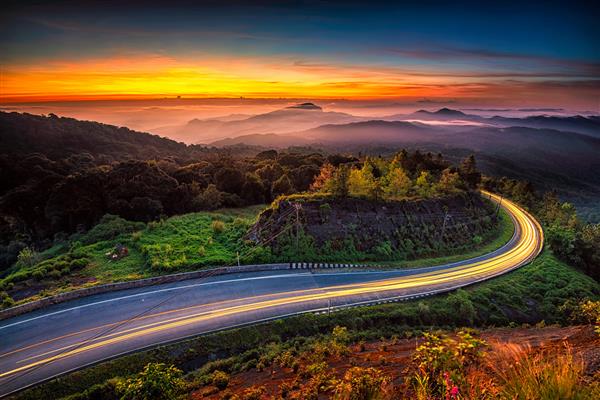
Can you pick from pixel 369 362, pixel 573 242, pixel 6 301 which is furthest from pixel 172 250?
pixel 573 242

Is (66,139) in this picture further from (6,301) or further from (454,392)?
(454,392)

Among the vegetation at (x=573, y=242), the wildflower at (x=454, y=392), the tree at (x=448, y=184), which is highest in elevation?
the wildflower at (x=454, y=392)

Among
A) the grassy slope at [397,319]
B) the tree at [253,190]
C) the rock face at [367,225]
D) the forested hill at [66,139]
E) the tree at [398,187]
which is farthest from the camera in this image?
the forested hill at [66,139]

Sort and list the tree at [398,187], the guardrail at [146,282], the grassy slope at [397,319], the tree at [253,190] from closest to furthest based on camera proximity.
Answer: the grassy slope at [397,319]
the guardrail at [146,282]
the tree at [398,187]
the tree at [253,190]

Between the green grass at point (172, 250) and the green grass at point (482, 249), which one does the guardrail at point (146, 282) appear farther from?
the green grass at point (482, 249)

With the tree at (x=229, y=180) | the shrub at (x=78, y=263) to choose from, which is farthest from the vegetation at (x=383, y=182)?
the shrub at (x=78, y=263)
